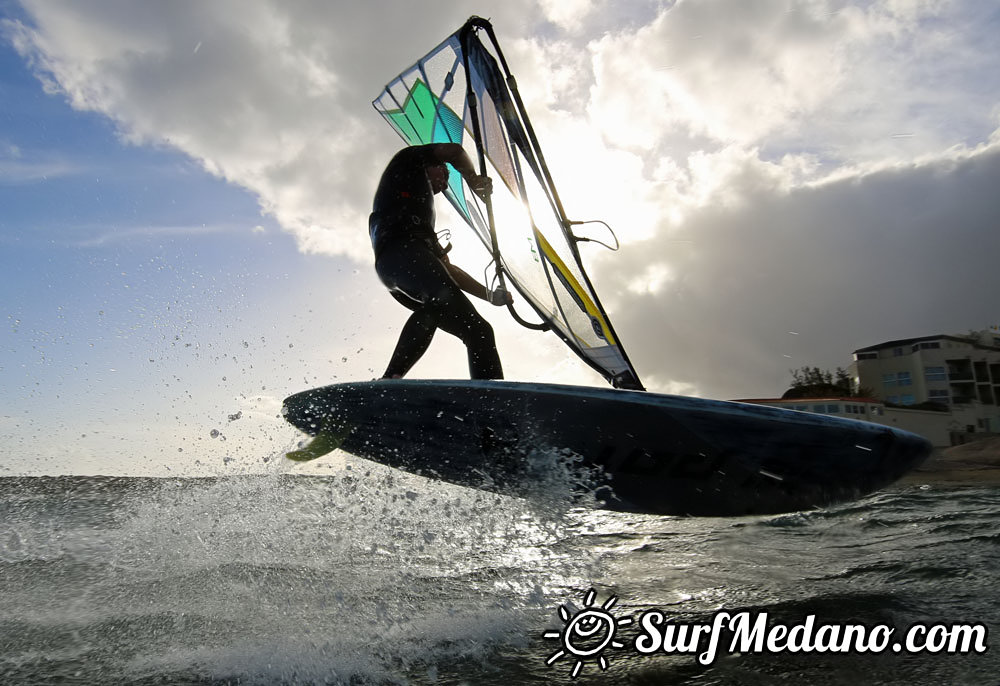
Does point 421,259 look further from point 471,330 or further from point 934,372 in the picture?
point 934,372

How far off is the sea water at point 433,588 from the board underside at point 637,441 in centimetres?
26

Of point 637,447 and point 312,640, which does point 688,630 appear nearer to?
point 637,447

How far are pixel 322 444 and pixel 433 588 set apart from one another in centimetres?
109

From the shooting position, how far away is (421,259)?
10.3ft

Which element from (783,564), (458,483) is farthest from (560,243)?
(783,564)

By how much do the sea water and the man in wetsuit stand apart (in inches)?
29.0

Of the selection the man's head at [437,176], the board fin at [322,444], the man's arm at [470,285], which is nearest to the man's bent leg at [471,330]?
the man's arm at [470,285]

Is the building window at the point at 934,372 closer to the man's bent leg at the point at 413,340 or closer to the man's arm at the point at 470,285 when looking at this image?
the man's arm at the point at 470,285

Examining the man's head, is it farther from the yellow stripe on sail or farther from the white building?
the white building

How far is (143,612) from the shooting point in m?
2.21

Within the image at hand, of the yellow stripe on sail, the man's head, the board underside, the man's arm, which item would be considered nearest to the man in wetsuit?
the man's head

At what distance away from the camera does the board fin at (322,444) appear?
3.11 m

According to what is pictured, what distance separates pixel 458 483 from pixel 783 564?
1.68 metres

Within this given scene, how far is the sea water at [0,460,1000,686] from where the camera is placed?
163cm
